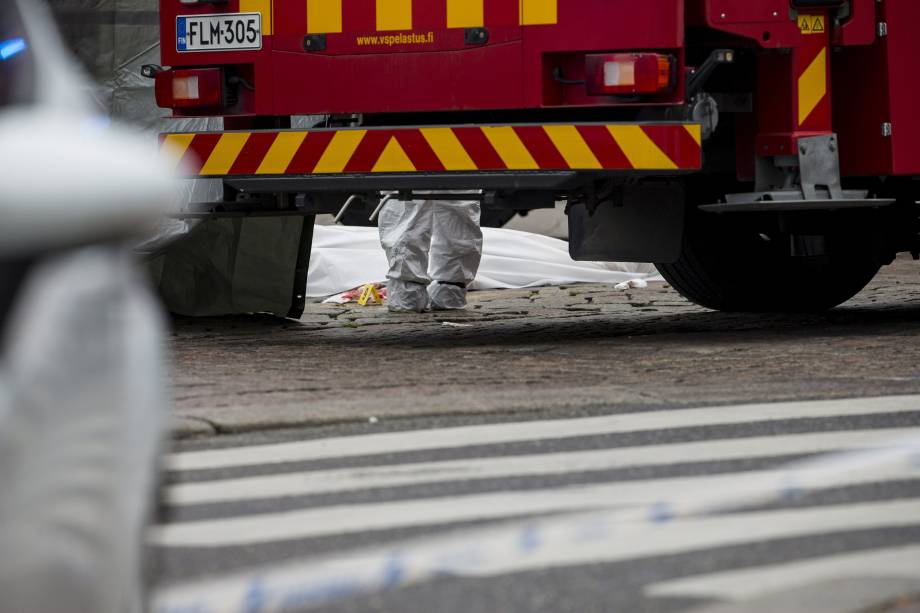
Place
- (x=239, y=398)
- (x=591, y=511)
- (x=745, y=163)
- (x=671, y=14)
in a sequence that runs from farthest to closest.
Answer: (x=745, y=163), (x=671, y=14), (x=239, y=398), (x=591, y=511)

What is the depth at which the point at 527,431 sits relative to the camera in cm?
Result: 579

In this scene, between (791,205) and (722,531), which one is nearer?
(722,531)

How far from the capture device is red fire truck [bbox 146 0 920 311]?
815 centimetres

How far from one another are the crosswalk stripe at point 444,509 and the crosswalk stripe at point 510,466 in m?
0.26

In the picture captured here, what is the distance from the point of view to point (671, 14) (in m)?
8.13

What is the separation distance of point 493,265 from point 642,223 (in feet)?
18.9

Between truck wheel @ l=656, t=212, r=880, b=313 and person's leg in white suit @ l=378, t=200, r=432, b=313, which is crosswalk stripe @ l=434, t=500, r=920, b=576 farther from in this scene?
person's leg in white suit @ l=378, t=200, r=432, b=313

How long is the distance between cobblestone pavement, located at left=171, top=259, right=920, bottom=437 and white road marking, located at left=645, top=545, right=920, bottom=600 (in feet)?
7.61

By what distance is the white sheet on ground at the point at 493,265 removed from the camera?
14.0 meters

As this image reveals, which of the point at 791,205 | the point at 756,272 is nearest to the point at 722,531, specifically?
the point at 791,205

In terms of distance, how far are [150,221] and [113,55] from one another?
9.73 m

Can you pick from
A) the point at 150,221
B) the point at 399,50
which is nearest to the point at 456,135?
the point at 399,50

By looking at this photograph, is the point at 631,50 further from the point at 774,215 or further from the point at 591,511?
the point at 591,511

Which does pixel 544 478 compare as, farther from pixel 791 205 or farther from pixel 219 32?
pixel 219 32
